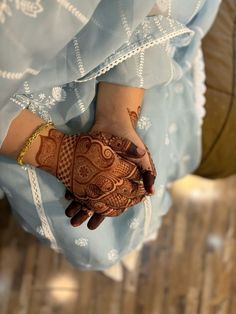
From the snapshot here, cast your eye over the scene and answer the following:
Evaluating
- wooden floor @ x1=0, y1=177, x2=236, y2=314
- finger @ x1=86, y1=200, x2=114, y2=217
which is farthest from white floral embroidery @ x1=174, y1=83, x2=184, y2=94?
wooden floor @ x1=0, y1=177, x2=236, y2=314

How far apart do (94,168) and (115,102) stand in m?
0.10

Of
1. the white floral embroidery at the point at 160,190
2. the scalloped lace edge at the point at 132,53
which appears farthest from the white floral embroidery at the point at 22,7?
the white floral embroidery at the point at 160,190

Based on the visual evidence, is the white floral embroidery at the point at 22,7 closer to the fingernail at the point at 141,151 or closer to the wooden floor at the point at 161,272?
the fingernail at the point at 141,151

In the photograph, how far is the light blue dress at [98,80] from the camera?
56cm

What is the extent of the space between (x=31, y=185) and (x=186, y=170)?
28cm

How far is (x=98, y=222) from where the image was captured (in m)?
0.72

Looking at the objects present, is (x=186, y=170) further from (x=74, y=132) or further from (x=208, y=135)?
(x=74, y=132)

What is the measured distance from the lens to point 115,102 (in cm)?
70

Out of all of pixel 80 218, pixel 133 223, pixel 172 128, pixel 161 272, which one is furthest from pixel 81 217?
pixel 161 272

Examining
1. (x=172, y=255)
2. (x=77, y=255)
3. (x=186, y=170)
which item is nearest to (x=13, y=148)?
(x=77, y=255)

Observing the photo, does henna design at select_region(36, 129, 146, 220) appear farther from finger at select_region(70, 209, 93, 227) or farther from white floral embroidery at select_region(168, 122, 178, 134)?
white floral embroidery at select_region(168, 122, 178, 134)

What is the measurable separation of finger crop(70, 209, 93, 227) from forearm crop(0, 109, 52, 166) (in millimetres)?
98

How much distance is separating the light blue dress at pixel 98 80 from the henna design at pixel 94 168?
0.04m

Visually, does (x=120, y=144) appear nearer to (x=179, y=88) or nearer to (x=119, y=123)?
(x=119, y=123)
